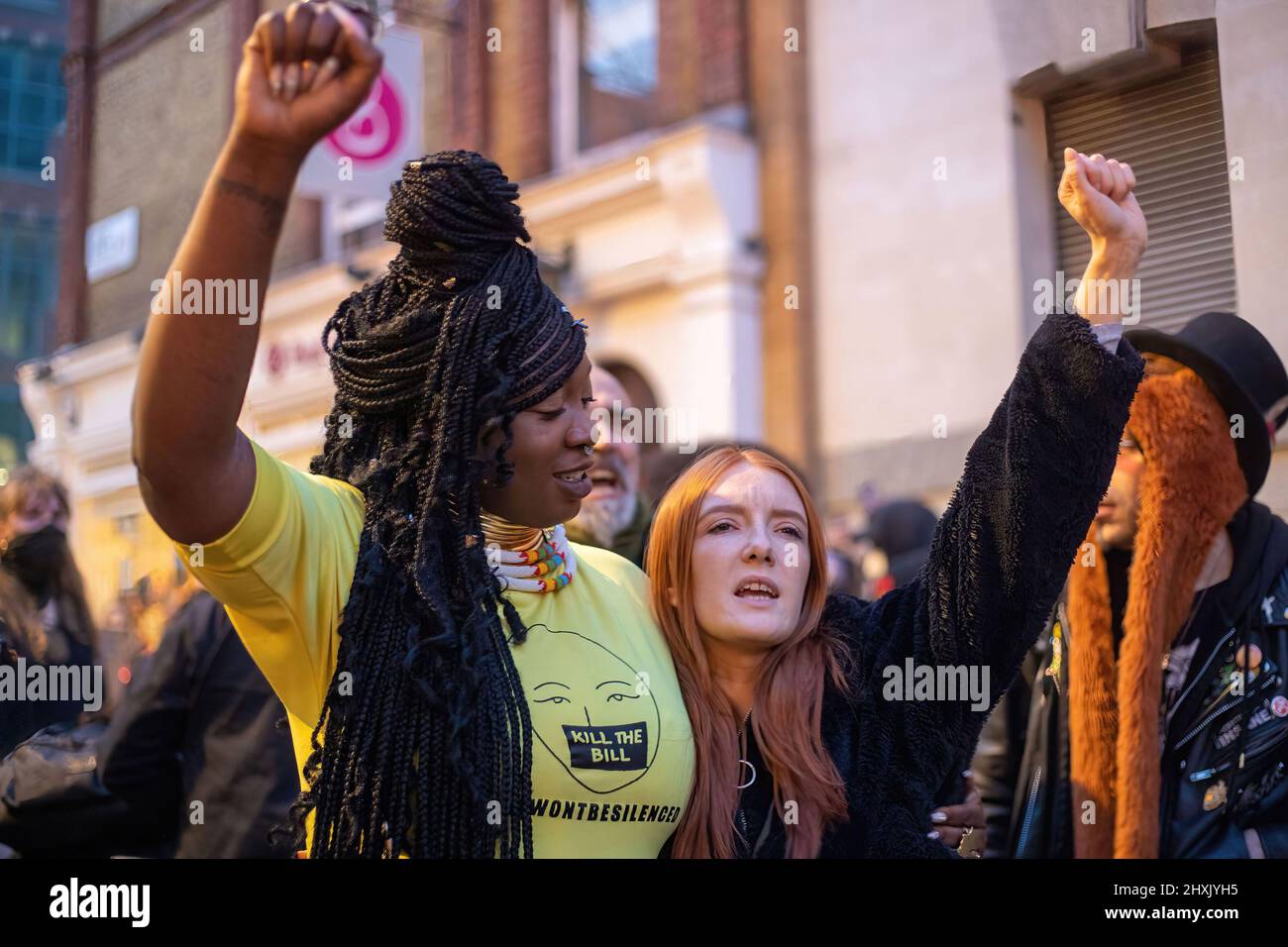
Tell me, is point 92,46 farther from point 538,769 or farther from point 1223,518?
point 1223,518

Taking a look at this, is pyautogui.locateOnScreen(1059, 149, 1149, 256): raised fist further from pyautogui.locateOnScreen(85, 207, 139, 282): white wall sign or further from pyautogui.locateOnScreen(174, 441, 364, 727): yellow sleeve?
pyautogui.locateOnScreen(85, 207, 139, 282): white wall sign

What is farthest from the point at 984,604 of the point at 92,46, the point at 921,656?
the point at 92,46

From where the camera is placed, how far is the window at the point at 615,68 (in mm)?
8727

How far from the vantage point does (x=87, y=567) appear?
14.2 ft

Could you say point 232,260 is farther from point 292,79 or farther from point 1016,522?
point 1016,522

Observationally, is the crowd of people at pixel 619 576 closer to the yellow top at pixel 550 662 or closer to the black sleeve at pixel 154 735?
the yellow top at pixel 550 662

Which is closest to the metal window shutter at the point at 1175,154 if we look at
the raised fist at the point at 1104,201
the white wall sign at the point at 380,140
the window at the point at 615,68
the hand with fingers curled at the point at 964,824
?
the raised fist at the point at 1104,201

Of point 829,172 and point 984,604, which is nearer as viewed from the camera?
point 984,604

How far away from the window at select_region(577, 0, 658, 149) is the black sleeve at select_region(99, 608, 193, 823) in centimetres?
650

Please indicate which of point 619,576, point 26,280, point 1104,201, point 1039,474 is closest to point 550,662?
point 619,576

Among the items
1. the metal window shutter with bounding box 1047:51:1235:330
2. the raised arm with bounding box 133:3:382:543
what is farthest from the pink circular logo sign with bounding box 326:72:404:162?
the raised arm with bounding box 133:3:382:543

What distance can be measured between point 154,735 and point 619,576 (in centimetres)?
129

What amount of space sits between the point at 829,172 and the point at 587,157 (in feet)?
6.79

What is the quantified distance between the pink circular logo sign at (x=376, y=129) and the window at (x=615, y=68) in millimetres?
3591
